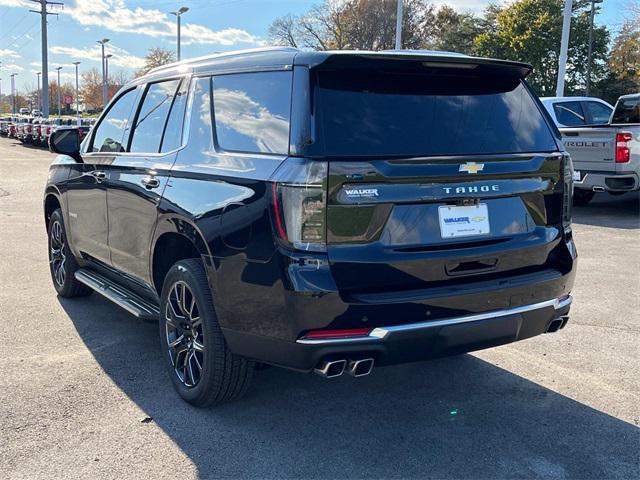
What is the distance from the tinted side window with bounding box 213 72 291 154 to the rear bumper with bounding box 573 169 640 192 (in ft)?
26.8

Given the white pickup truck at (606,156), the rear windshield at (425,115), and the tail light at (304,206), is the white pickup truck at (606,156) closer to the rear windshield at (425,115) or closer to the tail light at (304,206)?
the rear windshield at (425,115)

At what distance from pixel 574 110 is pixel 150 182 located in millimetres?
10996

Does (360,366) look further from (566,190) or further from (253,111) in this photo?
(566,190)

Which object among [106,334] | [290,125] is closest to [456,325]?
[290,125]

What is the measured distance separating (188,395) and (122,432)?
421 mm

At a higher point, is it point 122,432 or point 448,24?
point 448,24

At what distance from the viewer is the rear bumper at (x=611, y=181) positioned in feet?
33.6

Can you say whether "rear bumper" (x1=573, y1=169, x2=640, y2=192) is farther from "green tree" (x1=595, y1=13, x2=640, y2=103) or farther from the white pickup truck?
"green tree" (x1=595, y1=13, x2=640, y2=103)

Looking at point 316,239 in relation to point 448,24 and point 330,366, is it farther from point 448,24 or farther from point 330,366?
point 448,24

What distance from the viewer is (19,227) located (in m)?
9.79

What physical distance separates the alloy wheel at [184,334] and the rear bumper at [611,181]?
8.27m

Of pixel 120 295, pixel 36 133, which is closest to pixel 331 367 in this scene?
pixel 120 295

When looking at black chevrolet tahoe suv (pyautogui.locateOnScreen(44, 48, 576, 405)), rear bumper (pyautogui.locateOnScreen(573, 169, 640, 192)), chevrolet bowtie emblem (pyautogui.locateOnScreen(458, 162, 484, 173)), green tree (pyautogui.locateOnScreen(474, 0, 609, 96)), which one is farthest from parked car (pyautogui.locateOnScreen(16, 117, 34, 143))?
chevrolet bowtie emblem (pyautogui.locateOnScreen(458, 162, 484, 173))

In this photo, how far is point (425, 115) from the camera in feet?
10.5
